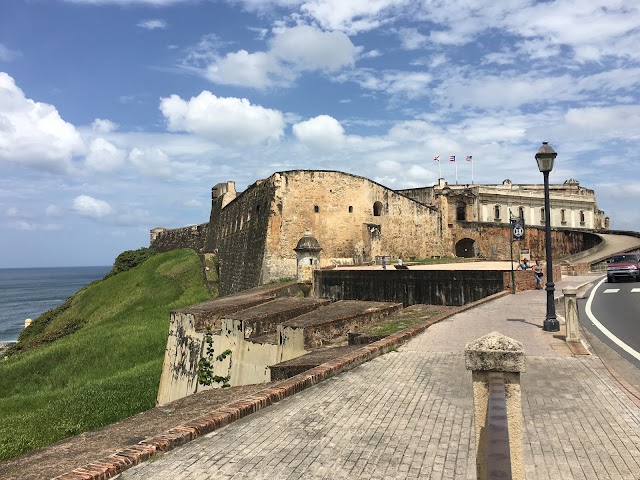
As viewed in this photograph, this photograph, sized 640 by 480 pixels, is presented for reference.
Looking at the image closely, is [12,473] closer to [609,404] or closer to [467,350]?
[467,350]

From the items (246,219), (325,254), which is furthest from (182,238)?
(325,254)

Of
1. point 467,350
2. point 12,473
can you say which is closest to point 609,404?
point 467,350

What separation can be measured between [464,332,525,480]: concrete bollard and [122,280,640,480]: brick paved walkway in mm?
1084

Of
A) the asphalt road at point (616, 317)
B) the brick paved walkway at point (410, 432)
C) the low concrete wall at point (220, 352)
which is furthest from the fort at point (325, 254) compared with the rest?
the brick paved walkway at point (410, 432)

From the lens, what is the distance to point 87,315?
110 ft

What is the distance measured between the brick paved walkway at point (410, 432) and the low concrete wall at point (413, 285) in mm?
9193

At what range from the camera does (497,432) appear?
2512 millimetres

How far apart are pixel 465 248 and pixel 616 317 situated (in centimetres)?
2762

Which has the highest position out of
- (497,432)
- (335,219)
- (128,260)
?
(335,219)

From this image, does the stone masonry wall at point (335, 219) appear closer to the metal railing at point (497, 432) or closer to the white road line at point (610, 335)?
the white road line at point (610, 335)

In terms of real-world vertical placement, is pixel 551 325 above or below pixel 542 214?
below

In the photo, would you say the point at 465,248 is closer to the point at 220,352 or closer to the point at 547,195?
the point at 220,352

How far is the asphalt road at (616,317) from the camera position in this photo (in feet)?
28.8

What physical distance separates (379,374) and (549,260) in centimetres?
557
